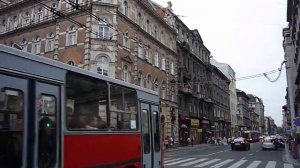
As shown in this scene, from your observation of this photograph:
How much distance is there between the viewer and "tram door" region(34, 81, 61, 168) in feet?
18.9

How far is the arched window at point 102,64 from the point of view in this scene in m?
34.3

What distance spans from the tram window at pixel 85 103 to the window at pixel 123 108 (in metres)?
0.34

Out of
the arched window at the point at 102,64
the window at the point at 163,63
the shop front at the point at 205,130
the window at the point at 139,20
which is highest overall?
the window at the point at 139,20

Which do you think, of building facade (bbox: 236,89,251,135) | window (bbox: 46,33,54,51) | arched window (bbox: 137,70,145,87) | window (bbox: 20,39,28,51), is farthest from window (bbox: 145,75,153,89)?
building facade (bbox: 236,89,251,135)

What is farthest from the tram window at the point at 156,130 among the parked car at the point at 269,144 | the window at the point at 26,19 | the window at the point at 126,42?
the parked car at the point at 269,144

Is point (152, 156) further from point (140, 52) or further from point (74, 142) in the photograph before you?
point (140, 52)

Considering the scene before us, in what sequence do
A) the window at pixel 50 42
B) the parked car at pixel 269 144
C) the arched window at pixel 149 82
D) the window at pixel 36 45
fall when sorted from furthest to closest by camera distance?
the arched window at pixel 149 82
the parked car at pixel 269 144
the window at pixel 36 45
the window at pixel 50 42

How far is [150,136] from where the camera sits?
35.3 feet

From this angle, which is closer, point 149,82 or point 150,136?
point 150,136

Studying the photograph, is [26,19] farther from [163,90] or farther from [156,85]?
[163,90]

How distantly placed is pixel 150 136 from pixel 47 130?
5.07 metres

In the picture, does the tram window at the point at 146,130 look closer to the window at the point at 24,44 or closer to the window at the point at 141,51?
the window at the point at 141,51

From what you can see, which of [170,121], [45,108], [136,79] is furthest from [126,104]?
[170,121]

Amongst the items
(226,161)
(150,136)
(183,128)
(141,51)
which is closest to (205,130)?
(183,128)
